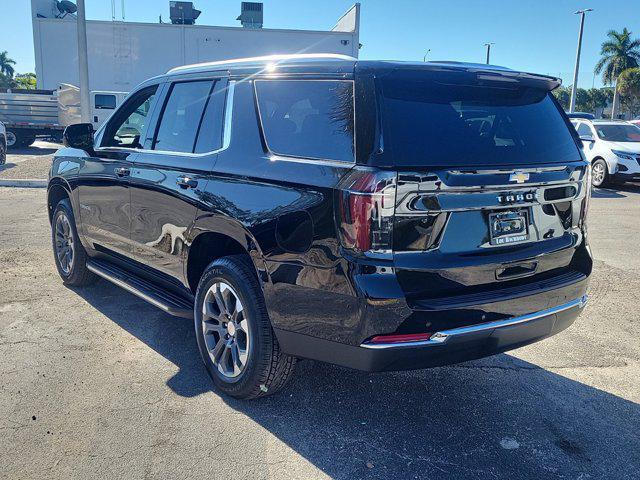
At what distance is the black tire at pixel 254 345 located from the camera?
314 cm

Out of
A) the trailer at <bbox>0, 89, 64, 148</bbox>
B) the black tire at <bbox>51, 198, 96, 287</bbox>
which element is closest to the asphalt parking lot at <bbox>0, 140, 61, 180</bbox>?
the trailer at <bbox>0, 89, 64, 148</bbox>

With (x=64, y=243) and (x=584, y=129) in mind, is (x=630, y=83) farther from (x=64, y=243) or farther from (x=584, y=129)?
(x=64, y=243)

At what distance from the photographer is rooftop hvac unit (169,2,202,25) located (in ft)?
121

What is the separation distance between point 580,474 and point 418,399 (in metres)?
0.99

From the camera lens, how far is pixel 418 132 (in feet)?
9.04

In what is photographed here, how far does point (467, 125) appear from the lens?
9.64ft

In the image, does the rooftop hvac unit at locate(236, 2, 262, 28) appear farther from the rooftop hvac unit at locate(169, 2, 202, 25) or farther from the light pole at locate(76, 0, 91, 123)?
the light pole at locate(76, 0, 91, 123)

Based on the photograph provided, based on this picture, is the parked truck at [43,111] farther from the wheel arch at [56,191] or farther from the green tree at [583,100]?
the green tree at [583,100]

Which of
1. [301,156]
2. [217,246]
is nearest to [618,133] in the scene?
[217,246]

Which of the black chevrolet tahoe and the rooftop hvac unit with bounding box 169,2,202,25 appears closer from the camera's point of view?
the black chevrolet tahoe

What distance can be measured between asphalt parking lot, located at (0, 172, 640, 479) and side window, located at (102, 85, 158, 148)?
1.46 m

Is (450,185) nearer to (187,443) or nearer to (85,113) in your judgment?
(187,443)

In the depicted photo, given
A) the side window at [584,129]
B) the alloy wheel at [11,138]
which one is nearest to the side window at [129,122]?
the side window at [584,129]

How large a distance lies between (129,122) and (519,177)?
3279 mm
